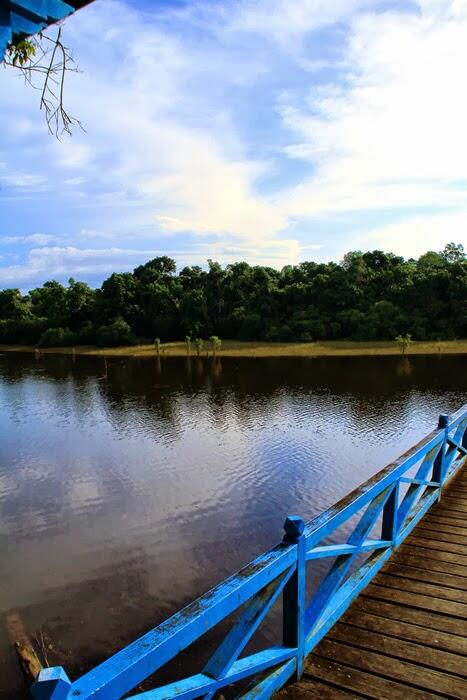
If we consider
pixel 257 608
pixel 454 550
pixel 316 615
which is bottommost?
pixel 454 550

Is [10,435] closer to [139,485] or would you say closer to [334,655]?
[139,485]

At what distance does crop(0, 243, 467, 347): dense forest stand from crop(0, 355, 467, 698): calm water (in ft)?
63.3

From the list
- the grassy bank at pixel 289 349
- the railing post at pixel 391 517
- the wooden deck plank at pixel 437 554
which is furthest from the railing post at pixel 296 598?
the grassy bank at pixel 289 349

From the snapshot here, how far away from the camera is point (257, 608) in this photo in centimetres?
259

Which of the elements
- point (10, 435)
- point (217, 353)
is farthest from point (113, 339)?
point (10, 435)

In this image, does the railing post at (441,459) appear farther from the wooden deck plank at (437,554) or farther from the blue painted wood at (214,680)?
the blue painted wood at (214,680)

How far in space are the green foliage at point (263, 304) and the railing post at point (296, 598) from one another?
166 feet

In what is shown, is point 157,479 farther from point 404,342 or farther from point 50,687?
point 404,342

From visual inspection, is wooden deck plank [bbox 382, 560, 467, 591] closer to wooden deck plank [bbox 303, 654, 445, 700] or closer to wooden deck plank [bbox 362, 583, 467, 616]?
wooden deck plank [bbox 362, 583, 467, 616]

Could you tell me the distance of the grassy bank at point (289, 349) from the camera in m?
49.9

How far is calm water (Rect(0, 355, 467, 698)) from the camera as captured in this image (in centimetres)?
1008

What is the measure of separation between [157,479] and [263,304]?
46970mm

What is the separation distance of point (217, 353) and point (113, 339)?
15953 millimetres

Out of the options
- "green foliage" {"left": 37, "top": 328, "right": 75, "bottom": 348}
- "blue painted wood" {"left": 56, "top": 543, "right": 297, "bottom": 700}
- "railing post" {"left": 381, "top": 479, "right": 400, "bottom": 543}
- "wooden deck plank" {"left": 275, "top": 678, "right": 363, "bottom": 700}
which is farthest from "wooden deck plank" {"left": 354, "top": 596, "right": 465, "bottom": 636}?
"green foliage" {"left": 37, "top": 328, "right": 75, "bottom": 348}
